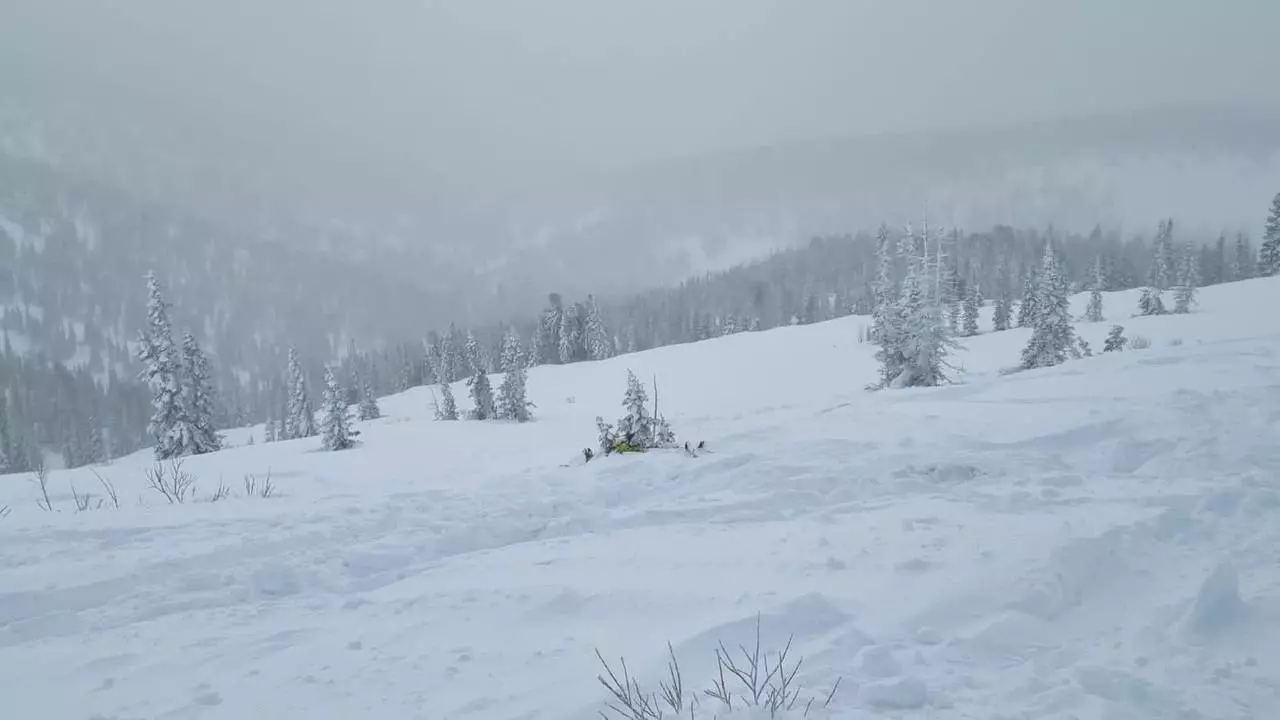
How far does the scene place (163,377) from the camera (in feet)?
99.5

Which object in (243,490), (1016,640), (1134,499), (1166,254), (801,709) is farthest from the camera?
(1166,254)

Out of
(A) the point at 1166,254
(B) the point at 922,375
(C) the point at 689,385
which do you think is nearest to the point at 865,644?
(B) the point at 922,375

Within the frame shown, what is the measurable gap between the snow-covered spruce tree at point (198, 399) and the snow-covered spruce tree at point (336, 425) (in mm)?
5854

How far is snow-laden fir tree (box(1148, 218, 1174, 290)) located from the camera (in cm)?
7200

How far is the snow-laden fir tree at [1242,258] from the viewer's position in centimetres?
7867

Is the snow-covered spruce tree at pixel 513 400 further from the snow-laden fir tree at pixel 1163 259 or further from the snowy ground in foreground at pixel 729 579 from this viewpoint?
the snow-laden fir tree at pixel 1163 259

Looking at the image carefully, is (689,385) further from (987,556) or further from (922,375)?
(987,556)

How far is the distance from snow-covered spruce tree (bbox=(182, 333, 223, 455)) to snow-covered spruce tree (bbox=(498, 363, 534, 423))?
1563 cm

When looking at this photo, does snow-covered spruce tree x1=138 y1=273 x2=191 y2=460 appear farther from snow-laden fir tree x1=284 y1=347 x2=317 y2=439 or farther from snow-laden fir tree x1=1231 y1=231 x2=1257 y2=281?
snow-laden fir tree x1=1231 y1=231 x2=1257 y2=281

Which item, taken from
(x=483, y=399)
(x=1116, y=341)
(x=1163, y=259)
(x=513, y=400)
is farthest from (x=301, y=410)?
(x=1163, y=259)

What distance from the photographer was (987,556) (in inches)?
191

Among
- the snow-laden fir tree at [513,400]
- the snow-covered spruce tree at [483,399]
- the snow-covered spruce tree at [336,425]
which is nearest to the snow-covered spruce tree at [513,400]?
the snow-laden fir tree at [513,400]

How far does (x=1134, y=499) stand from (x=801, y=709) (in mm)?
4737

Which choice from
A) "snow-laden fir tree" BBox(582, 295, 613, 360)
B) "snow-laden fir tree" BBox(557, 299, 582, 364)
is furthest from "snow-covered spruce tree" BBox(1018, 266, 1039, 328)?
"snow-laden fir tree" BBox(557, 299, 582, 364)
